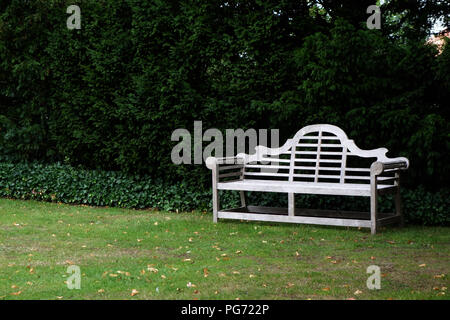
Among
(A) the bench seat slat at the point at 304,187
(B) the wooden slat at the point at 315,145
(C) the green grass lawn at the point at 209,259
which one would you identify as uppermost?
(B) the wooden slat at the point at 315,145

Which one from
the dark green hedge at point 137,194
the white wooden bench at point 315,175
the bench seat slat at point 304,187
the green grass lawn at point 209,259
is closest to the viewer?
the green grass lawn at point 209,259

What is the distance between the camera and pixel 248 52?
9.73 meters

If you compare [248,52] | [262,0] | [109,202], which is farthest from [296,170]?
[109,202]

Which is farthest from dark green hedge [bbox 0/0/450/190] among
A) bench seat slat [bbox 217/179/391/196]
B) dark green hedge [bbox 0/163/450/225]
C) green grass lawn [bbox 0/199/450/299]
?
green grass lawn [bbox 0/199/450/299]

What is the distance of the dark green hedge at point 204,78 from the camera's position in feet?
29.1

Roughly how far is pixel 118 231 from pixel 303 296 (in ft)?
13.0

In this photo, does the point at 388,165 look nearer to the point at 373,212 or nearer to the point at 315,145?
the point at 373,212

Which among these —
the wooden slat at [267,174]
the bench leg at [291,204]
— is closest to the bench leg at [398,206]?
the bench leg at [291,204]

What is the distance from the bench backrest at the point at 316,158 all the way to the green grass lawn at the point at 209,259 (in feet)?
2.79

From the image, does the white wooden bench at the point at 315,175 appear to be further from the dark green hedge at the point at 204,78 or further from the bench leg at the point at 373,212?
the dark green hedge at the point at 204,78

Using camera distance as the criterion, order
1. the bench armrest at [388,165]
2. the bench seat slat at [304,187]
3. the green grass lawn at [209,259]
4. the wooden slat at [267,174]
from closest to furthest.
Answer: the green grass lawn at [209,259] → the bench armrest at [388,165] → the bench seat slat at [304,187] → the wooden slat at [267,174]

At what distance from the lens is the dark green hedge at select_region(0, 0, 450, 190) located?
29.1 feet

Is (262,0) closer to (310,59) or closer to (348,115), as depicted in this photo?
(310,59)

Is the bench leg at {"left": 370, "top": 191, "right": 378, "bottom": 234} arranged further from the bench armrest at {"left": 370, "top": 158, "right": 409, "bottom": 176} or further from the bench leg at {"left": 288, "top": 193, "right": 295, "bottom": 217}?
the bench leg at {"left": 288, "top": 193, "right": 295, "bottom": 217}
